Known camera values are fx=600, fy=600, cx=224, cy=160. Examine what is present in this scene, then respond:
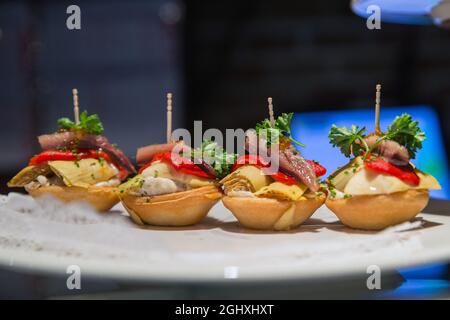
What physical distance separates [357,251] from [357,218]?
376 mm

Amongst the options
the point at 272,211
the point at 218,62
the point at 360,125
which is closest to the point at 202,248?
the point at 272,211

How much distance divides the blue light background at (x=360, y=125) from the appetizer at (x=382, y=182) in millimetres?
1565

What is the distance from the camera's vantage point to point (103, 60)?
5406 millimetres

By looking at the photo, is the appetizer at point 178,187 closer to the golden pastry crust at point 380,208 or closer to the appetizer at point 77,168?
the appetizer at point 77,168

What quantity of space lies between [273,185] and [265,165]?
0.10m

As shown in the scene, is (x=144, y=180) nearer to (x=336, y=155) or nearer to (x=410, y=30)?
(x=336, y=155)

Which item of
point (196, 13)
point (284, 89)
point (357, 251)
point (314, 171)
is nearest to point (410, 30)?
point (284, 89)

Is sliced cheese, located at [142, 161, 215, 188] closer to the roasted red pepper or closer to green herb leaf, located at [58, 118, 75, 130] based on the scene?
the roasted red pepper

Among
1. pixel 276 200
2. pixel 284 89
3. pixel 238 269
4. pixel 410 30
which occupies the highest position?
pixel 410 30

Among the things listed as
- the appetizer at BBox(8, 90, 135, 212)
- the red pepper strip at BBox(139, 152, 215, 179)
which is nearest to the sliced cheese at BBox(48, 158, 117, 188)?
the appetizer at BBox(8, 90, 135, 212)

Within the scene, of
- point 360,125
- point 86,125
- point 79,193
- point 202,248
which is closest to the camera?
point 202,248

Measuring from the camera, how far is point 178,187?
2.40 metres

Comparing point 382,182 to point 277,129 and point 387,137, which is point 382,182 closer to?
point 387,137

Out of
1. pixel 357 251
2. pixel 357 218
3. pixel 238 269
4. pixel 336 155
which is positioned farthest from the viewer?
pixel 336 155
